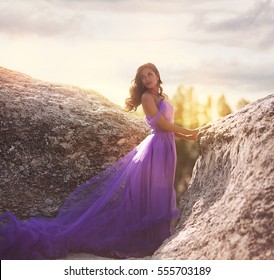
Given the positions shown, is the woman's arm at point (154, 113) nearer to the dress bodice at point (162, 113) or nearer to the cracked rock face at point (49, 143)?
the dress bodice at point (162, 113)

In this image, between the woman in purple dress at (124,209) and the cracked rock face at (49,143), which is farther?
the cracked rock face at (49,143)

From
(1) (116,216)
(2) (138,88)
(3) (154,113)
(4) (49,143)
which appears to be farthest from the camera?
(4) (49,143)

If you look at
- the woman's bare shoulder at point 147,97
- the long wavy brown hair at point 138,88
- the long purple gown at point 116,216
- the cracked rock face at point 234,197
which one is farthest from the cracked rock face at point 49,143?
the cracked rock face at point 234,197

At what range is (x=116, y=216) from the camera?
4848 millimetres

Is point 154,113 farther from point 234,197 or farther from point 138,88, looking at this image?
point 234,197

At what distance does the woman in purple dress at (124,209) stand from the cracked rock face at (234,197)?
16.8 inches

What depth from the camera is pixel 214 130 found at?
4.53 meters

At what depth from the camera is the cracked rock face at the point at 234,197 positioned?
3.58 meters

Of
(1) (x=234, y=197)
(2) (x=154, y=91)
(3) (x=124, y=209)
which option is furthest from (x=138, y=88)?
(1) (x=234, y=197)

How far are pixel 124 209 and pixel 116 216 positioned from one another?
0.32ft

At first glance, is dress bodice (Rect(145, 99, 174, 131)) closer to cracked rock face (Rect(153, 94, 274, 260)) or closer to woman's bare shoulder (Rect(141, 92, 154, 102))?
woman's bare shoulder (Rect(141, 92, 154, 102))

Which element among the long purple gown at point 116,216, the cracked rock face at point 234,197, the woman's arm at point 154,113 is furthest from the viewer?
the woman's arm at point 154,113
